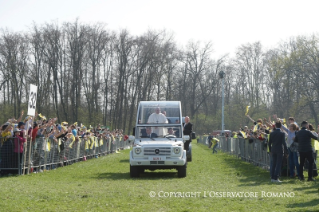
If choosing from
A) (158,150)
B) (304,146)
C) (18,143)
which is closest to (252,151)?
(158,150)

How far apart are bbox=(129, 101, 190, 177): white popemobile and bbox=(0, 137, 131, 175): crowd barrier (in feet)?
13.2

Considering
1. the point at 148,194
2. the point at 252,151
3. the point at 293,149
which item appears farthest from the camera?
the point at 252,151

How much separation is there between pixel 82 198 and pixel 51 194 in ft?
3.53

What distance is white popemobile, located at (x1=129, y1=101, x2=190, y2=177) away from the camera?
17.6 m

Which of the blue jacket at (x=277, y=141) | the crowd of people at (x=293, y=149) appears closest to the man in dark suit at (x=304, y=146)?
the crowd of people at (x=293, y=149)

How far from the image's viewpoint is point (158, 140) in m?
18.6

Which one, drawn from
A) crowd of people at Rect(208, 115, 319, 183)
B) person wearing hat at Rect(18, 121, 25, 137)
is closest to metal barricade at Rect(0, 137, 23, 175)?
person wearing hat at Rect(18, 121, 25, 137)

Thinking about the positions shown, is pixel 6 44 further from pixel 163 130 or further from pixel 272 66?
pixel 163 130

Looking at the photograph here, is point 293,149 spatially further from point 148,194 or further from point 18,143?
point 18,143

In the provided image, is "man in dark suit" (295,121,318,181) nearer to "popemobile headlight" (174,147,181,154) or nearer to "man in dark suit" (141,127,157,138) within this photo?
"popemobile headlight" (174,147,181,154)

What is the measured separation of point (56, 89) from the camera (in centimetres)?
6219

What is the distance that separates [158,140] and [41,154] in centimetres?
514

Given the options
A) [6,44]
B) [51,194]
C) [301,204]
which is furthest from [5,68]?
[301,204]

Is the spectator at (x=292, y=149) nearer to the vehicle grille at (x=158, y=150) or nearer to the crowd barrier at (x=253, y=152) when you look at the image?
the crowd barrier at (x=253, y=152)
